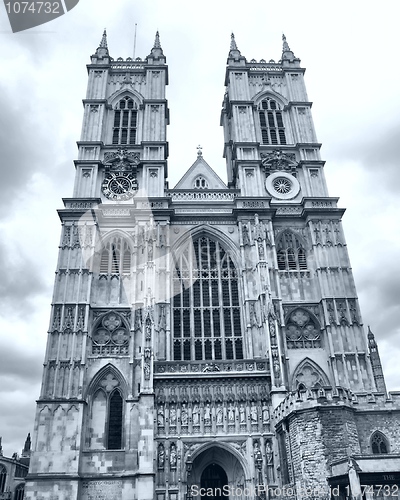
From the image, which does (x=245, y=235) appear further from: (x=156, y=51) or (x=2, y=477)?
(x=2, y=477)

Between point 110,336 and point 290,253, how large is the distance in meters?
12.5

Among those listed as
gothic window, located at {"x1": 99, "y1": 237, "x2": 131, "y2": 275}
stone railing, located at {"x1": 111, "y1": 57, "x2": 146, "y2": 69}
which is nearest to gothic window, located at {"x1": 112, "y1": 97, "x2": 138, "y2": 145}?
stone railing, located at {"x1": 111, "y1": 57, "x2": 146, "y2": 69}

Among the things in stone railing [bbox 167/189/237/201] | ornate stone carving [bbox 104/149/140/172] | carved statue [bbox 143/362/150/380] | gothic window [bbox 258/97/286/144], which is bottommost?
carved statue [bbox 143/362/150/380]

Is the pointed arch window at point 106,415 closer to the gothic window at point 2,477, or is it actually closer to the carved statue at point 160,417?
the carved statue at point 160,417

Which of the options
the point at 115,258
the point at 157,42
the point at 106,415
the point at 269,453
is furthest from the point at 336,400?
the point at 157,42

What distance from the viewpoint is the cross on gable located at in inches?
1046

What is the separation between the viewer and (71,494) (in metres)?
23.1

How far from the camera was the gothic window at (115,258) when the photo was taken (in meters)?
30.3

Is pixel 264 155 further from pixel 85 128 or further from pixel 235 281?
pixel 85 128

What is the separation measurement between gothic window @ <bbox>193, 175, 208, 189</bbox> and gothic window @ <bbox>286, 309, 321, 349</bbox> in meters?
11.5

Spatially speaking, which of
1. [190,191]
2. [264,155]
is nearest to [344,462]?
[190,191]

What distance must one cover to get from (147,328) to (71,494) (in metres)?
8.60

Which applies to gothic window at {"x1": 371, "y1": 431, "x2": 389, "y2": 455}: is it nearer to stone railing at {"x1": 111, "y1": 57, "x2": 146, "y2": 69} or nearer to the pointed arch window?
the pointed arch window

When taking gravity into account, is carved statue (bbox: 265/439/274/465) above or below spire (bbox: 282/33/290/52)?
below
